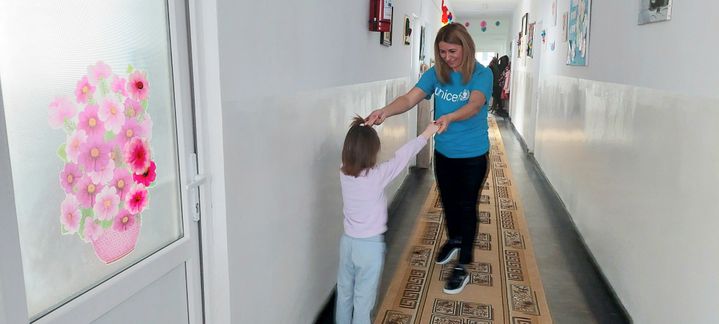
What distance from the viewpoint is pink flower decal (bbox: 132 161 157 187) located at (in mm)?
A: 1205

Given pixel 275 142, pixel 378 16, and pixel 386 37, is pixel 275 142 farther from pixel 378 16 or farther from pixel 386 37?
pixel 386 37

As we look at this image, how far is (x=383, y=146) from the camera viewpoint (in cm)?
376

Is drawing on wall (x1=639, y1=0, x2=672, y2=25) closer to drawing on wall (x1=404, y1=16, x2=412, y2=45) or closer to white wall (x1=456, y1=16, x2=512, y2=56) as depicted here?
drawing on wall (x1=404, y1=16, x2=412, y2=45)

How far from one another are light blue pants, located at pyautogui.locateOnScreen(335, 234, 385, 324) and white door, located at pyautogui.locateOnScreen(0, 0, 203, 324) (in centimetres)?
85

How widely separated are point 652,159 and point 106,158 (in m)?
2.14

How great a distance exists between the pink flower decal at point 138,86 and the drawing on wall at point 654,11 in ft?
6.63

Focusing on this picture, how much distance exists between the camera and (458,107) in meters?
2.61

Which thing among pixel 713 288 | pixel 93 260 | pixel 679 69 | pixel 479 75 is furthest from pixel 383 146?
pixel 93 260

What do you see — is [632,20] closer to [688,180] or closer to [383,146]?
[688,180]

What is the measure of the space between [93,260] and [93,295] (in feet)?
0.24

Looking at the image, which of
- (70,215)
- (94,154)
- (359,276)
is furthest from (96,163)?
(359,276)

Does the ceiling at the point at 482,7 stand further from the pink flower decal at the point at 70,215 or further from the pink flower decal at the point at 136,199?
the pink flower decal at the point at 70,215

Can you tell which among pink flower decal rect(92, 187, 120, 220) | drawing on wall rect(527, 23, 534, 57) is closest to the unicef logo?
pink flower decal rect(92, 187, 120, 220)

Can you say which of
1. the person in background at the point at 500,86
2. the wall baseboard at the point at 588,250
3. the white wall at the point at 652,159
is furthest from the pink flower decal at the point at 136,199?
the person in background at the point at 500,86
